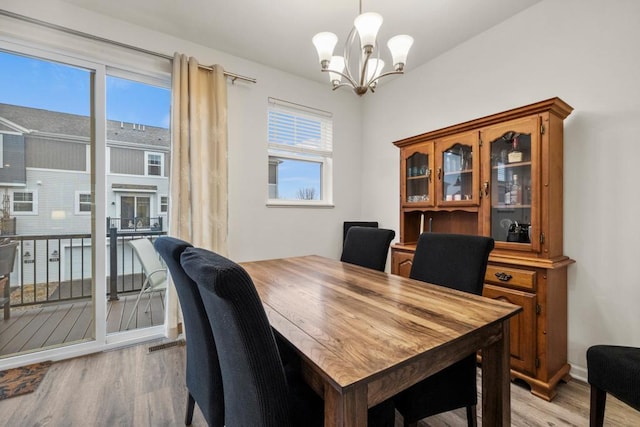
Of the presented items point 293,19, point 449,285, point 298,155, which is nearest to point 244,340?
point 449,285

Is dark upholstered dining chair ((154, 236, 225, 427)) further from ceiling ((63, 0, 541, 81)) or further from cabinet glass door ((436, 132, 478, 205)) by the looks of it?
cabinet glass door ((436, 132, 478, 205))

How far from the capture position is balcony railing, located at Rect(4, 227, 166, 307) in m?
2.13

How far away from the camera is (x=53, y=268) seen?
223 centimetres

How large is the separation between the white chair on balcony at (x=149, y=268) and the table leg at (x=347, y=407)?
237 centimetres

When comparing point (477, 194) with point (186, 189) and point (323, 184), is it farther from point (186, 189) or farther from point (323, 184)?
point (186, 189)

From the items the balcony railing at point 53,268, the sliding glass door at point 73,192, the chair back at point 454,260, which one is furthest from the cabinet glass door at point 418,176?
the balcony railing at point 53,268

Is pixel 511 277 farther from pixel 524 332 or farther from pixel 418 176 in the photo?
pixel 418 176

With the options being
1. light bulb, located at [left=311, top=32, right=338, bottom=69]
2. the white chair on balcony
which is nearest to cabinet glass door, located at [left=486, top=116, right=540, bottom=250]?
light bulb, located at [left=311, top=32, right=338, bottom=69]

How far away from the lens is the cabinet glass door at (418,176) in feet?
8.48

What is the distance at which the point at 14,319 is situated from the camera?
6.97 feet

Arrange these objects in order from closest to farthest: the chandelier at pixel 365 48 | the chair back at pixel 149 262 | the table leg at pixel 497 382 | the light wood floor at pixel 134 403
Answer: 1. the table leg at pixel 497 382
2. the chandelier at pixel 365 48
3. the light wood floor at pixel 134 403
4. the chair back at pixel 149 262

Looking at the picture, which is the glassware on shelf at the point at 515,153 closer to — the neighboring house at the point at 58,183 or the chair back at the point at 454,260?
the chair back at the point at 454,260

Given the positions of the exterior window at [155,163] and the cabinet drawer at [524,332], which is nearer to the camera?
the cabinet drawer at [524,332]

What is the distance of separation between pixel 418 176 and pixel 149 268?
2.63 m
